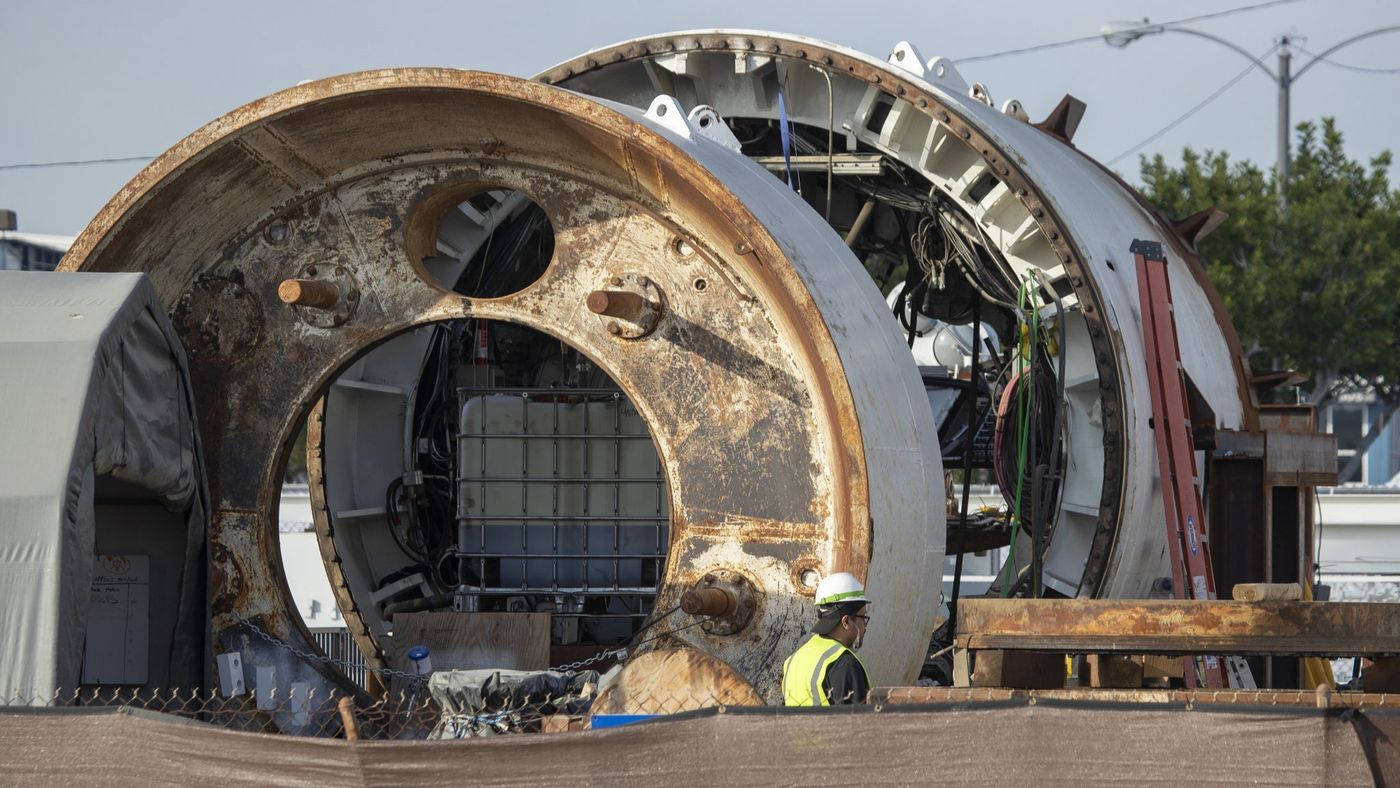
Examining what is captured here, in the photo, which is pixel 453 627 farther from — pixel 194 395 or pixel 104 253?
pixel 104 253

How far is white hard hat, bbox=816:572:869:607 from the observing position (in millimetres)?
7199

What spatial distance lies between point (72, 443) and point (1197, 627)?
4570 millimetres

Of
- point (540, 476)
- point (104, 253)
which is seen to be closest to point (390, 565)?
point (540, 476)

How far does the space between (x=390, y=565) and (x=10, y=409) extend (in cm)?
390

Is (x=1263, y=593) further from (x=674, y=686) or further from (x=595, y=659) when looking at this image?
(x=595, y=659)

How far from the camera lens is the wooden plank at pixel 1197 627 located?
22.0 feet

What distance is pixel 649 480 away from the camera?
1041 cm

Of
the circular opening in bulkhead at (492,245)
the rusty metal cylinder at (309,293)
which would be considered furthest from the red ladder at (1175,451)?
the rusty metal cylinder at (309,293)

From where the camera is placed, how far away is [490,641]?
925 cm

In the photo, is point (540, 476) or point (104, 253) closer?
point (104, 253)

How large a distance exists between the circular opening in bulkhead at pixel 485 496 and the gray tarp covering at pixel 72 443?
1800 mm

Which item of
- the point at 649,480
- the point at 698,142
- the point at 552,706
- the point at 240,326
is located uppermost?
the point at 698,142

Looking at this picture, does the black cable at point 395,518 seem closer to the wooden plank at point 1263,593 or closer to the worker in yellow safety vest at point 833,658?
the worker in yellow safety vest at point 833,658

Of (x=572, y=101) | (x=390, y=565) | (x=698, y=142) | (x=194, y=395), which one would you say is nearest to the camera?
(x=572, y=101)
